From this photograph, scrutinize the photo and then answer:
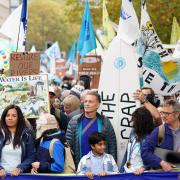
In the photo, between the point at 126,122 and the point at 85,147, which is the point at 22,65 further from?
the point at 85,147

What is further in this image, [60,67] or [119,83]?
[60,67]

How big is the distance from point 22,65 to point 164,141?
3.55 meters

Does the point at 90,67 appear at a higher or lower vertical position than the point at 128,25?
higher

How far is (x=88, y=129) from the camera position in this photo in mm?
8367

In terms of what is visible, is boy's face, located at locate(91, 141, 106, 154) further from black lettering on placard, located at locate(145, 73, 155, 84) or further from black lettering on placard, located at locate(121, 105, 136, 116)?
black lettering on placard, located at locate(145, 73, 155, 84)

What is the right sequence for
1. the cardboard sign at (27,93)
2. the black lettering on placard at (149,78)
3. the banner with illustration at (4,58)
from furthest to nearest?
the banner with illustration at (4,58), the black lettering on placard at (149,78), the cardboard sign at (27,93)

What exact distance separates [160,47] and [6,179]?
4519 millimetres

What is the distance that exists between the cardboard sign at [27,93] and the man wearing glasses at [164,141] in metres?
2.43

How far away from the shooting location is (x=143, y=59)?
11023 mm

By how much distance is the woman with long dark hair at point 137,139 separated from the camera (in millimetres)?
7844

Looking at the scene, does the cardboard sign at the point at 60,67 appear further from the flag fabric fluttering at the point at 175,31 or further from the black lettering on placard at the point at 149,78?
the black lettering on placard at the point at 149,78

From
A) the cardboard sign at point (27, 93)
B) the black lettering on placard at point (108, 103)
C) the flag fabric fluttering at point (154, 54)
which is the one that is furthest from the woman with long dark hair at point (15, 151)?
the flag fabric fluttering at point (154, 54)

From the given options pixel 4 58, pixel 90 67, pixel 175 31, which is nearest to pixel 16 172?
pixel 4 58

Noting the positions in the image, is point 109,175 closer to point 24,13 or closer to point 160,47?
point 160,47
